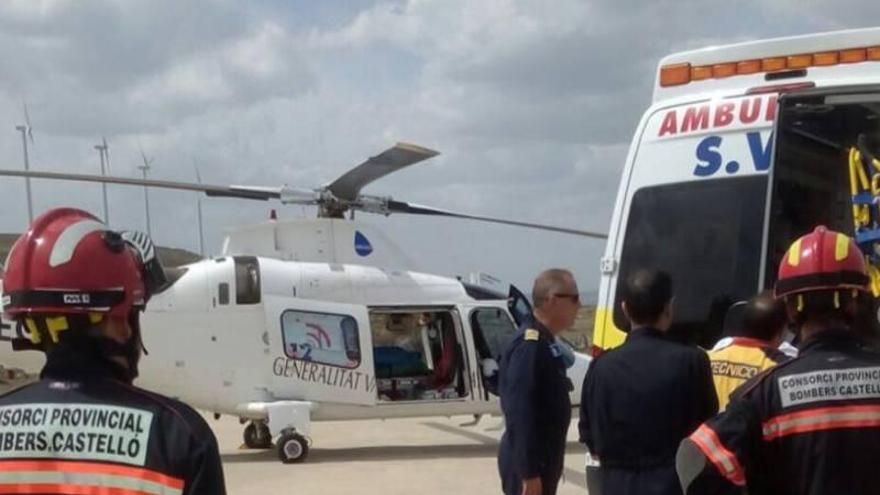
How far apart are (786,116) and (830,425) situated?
2661mm

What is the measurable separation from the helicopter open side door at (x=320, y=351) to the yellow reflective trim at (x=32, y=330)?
11468 mm

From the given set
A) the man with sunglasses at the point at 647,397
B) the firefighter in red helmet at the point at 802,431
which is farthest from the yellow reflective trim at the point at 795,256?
the man with sunglasses at the point at 647,397

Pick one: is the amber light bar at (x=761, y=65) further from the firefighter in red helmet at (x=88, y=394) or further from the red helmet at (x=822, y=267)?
the firefighter in red helmet at (x=88, y=394)

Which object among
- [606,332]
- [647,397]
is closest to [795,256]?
[647,397]

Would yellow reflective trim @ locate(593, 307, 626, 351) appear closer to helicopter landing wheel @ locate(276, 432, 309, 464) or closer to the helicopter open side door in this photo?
helicopter landing wheel @ locate(276, 432, 309, 464)

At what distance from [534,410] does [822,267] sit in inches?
96.3

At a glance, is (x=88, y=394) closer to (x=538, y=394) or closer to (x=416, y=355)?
(x=538, y=394)

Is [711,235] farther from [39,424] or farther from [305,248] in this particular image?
[305,248]

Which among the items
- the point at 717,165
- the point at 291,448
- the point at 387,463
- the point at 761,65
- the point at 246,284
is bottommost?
the point at 387,463

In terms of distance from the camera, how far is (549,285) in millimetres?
5520

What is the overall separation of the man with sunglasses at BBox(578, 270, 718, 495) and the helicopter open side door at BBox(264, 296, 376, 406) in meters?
9.41

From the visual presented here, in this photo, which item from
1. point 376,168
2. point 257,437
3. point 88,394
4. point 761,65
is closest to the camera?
point 88,394

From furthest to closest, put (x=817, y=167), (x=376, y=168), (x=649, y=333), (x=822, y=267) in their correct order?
1. (x=376, y=168)
2. (x=817, y=167)
3. (x=649, y=333)
4. (x=822, y=267)

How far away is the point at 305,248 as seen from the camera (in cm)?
1448
